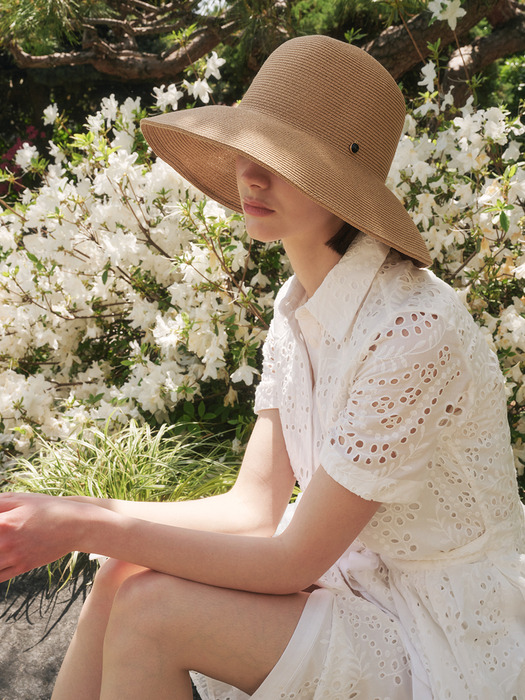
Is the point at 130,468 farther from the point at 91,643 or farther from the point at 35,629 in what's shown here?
the point at 91,643

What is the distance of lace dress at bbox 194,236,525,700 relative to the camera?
1.25 metres

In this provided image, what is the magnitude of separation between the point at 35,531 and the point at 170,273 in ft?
6.18

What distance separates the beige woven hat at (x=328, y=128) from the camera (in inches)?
51.1

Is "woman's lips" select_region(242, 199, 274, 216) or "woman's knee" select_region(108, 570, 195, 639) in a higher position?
"woman's lips" select_region(242, 199, 274, 216)

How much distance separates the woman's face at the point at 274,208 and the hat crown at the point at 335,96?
0.11 meters

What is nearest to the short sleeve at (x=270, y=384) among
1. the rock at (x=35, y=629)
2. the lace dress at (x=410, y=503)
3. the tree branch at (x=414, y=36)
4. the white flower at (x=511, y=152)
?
the lace dress at (x=410, y=503)

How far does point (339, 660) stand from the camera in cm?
126

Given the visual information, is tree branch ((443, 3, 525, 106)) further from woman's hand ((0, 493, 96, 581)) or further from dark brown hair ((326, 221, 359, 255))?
woman's hand ((0, 493, 96, 581))

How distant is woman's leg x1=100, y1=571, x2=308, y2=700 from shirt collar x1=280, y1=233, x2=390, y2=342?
0.54 meters

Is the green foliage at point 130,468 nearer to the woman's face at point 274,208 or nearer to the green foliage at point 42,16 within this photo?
the woman's face at point 274,208

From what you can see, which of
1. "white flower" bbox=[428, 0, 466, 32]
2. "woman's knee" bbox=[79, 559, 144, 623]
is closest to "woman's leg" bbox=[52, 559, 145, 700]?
"woman's knee" bbox=[79, 559, 144, 623]

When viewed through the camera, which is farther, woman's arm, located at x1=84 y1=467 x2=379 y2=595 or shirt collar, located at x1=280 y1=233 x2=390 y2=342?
shirt collar, located at x1=280 y1=233 x2=390 y2=342

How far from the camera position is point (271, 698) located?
4.15 feet

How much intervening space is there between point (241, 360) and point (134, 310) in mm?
667
